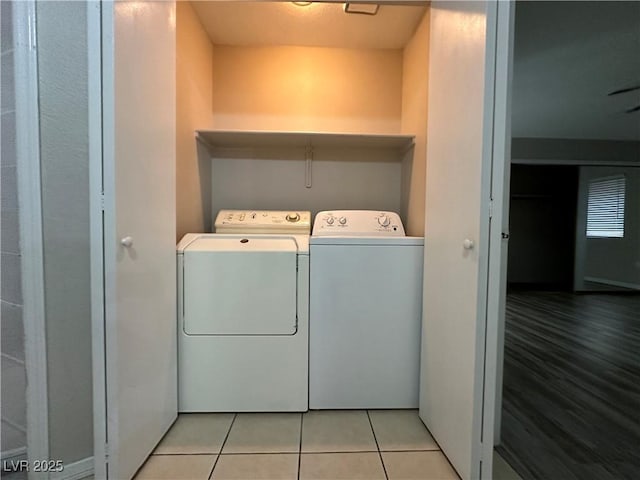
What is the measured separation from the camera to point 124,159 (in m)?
1.14

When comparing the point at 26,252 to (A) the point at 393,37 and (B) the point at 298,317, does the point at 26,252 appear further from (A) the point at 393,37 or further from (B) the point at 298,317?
(A) the point at 393,37

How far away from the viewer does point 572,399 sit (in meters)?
1.94

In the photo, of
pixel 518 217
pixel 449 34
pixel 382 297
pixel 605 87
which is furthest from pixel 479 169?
pixel 518 217

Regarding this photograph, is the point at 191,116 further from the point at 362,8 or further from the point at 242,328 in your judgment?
the point at 242,328

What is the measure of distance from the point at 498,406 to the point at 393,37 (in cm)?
238

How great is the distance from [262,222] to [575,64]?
10.5 ft

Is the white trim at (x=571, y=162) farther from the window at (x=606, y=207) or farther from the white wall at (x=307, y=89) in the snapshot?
the white wall at (x=307, y=89)

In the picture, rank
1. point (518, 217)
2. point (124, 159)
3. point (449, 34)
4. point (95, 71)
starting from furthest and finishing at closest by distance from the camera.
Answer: point (518, 217) < point (449, 34) < point (124, 159) < point (95, 71)

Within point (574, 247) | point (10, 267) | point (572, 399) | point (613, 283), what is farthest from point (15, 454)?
point (613, 283)

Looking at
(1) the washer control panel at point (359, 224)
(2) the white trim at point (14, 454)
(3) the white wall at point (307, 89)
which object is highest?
(3) the white wall at point (307, 89)

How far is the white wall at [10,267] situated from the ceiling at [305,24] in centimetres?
116

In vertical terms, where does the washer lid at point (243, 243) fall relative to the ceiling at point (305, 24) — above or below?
below

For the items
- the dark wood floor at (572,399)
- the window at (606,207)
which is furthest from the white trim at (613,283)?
the dark wood floor at (572,399)

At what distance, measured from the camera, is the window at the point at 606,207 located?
5945 mm
